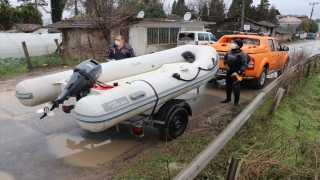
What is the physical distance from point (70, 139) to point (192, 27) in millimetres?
18876

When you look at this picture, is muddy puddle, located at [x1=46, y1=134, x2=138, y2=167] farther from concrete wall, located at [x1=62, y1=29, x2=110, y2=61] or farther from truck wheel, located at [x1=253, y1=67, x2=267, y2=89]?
concrete wall, located at [x1=62, y1=29, x2=110, y2=61]

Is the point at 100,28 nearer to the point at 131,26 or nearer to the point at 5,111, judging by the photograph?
the point at 131,26

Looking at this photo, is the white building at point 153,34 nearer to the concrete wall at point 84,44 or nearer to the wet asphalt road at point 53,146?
the concrete wall at point 84,44

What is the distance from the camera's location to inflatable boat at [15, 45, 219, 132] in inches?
140

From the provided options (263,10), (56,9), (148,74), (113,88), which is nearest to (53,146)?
(113,88)

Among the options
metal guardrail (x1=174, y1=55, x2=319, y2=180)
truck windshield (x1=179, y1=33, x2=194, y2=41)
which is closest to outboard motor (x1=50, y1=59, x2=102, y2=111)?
metal guardrail (x1=174, y1=55, x2=319, y2=180)

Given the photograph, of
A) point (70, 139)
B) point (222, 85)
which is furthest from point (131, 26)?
point (70, 139)

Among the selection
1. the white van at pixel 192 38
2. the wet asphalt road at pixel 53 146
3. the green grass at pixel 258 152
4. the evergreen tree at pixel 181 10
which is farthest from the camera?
the evergreen tree at pixel 181 10

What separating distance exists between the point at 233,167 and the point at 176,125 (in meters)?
2.37

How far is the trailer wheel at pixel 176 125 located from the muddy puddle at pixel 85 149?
62 centimetres

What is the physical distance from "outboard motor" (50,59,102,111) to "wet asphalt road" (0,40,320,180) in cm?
97

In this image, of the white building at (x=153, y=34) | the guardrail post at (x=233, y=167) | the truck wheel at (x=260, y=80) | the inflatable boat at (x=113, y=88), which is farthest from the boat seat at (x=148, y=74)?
the white building at (x=153, y=34)

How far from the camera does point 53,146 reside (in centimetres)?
454

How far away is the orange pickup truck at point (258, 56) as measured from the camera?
7.41 meters
